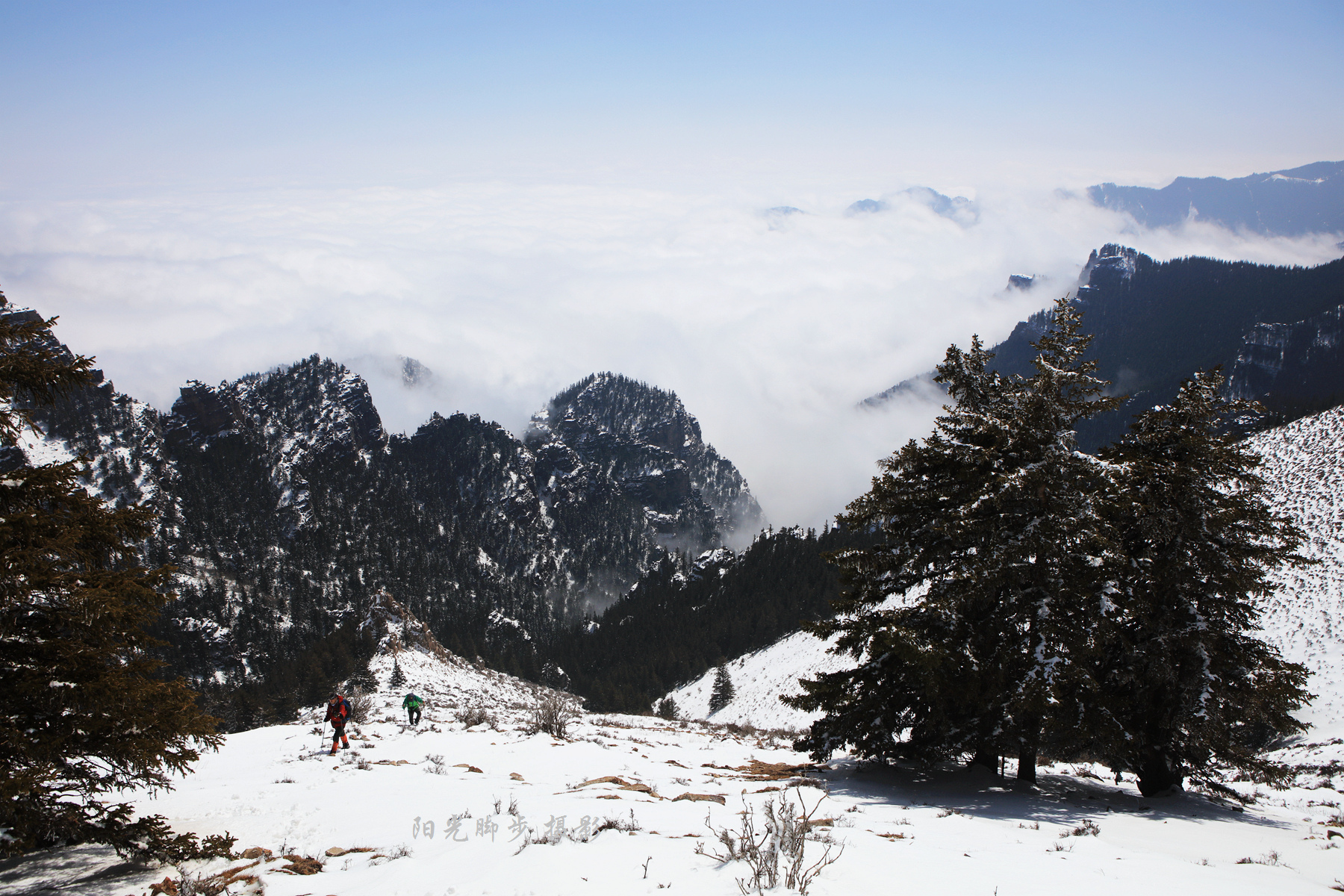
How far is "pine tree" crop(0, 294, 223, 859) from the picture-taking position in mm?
7809

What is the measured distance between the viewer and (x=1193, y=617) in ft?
49.2

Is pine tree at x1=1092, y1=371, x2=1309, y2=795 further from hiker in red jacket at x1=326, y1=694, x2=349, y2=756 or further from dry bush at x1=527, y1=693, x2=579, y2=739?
hiker in red jacket at x1=326, y1=694, x2=349, y2=756

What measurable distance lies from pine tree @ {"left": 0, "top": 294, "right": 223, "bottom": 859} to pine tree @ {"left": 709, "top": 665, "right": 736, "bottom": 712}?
68674 mm

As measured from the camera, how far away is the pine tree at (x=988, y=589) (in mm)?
14211

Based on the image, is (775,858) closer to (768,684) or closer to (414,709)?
(414,709)

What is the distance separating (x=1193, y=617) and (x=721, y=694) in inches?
2494

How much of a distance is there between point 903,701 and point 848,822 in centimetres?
502

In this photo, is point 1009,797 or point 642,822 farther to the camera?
point 1009,797

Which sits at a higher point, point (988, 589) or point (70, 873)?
point (988, 589)

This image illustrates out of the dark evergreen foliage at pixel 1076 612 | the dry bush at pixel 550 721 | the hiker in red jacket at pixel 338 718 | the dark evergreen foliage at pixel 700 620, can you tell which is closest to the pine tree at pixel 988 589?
the dark evergreen foliage at pixel 1076 612

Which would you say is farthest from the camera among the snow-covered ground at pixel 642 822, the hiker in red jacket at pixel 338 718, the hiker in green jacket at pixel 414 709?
the hiker in green jacket at pixel 414 709

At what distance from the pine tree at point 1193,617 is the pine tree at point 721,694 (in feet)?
199

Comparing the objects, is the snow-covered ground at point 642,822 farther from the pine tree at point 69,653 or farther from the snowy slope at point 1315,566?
the snowy slope at point 1315,566

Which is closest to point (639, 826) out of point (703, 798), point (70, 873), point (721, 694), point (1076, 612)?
point (703, 798)
